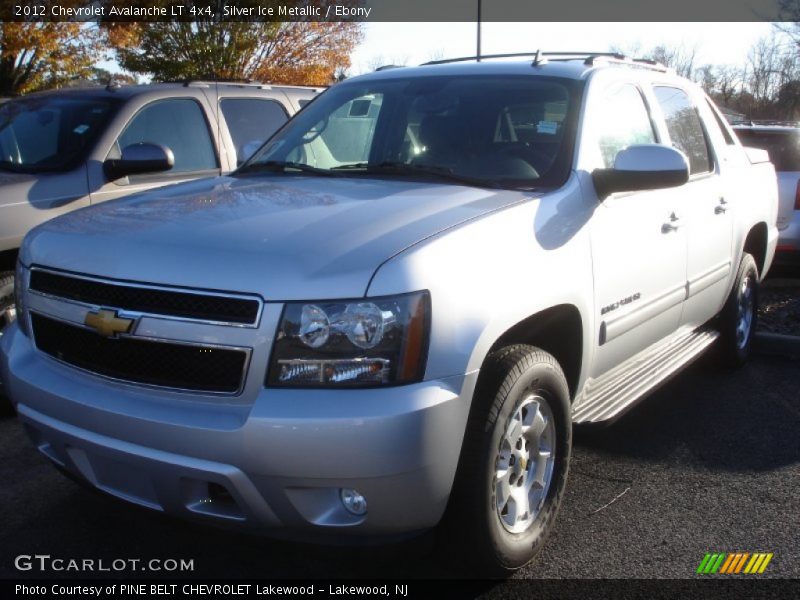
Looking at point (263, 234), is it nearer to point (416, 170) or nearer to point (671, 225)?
point (416, 170)

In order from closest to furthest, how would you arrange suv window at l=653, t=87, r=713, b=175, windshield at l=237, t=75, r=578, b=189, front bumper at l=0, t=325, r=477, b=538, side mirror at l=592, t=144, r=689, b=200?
front bumper at l=0, t=325, r=477, b=538, side mirror at l=592, t=144, r=689, b=200, windshield at l=237, t=75, r=578, b=189, suv window at l=653, t=87, r=713, b=175

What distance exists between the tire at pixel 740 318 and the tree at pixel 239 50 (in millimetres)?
16010

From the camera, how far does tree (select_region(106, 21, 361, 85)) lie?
2080 cm

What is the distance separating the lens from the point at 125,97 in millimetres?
5492

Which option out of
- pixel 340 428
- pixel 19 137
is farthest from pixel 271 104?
pixel 340 428

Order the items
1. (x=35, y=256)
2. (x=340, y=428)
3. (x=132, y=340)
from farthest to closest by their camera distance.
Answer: (x=35, y=256)
(x=132, y=340)
(x=340, y=428)

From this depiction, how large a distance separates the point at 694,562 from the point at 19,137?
4.83 m

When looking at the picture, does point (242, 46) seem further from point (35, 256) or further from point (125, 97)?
point (35, 256)

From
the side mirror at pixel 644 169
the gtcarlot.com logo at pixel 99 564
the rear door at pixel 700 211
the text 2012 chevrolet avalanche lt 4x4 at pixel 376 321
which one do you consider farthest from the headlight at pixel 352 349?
the rear door at pixel 700 211

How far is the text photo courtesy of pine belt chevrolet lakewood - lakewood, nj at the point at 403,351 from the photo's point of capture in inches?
96.8

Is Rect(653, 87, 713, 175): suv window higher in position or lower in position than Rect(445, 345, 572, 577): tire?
higher

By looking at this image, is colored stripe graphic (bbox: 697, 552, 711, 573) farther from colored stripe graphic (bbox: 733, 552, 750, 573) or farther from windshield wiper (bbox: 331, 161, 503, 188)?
windshield wiper (bbox: 331, 161, 503, 188)

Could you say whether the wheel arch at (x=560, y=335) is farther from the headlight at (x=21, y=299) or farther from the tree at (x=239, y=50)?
the tree at (x=239, y=50)

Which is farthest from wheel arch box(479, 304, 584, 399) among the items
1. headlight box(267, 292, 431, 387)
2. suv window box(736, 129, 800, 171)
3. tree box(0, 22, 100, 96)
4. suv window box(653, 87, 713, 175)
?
tree box(0, 22, 100, 96)
